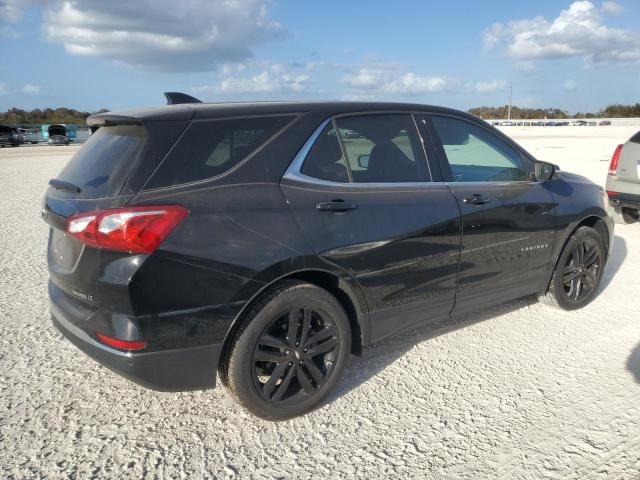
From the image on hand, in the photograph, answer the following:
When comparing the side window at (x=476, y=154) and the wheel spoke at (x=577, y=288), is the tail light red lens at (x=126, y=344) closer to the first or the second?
the side window at (x=476, y=154)

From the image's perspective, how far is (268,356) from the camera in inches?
114

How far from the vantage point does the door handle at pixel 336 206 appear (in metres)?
2.98

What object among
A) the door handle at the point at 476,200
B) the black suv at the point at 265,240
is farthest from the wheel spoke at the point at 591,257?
the door handle at the point at 476,200

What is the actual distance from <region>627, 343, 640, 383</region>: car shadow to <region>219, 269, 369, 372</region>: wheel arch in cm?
184

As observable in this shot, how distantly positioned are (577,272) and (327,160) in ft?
9.37

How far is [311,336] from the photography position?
3066mm

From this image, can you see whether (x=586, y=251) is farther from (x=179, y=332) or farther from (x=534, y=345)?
(x=179, y=332)

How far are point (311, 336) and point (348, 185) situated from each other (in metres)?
0.92

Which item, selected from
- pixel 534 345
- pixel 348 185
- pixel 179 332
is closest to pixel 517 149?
pixel 534 345

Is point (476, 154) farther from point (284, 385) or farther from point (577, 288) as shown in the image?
point (284, 385)

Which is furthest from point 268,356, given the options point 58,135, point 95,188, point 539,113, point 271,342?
point 539,113

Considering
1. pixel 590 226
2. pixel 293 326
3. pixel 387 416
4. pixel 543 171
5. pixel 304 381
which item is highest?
pixel 543 171

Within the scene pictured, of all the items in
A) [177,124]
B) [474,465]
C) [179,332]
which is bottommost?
[474,465]

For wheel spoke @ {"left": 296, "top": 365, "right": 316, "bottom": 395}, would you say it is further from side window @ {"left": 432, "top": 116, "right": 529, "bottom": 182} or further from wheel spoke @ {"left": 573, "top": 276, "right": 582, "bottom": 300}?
wheel spoke @ {"left": 573, "top": 276, "right": 582, "bottom": 300}
